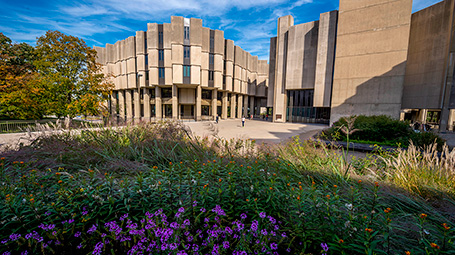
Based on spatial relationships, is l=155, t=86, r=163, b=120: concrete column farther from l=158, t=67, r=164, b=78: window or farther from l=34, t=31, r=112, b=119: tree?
l=34, t=31, r=112, b=119: tree

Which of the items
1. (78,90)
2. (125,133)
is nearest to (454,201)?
(125,133)

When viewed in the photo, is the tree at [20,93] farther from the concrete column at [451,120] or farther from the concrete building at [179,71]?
the concrete column at [451,120]

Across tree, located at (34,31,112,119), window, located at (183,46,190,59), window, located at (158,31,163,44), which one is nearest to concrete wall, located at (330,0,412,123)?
window, located at (183,46,190,59)

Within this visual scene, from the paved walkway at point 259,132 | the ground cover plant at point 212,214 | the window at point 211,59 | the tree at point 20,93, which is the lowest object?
the paved walkway at point 259,132

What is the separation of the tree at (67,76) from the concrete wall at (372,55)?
26560 millimetres

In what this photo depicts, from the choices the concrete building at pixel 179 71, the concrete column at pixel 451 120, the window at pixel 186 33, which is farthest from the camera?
the window at pixel 186 33

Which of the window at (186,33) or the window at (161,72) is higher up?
the window at (186,33)

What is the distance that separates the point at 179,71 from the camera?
3294 cm

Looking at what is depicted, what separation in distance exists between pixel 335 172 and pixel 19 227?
4.70m

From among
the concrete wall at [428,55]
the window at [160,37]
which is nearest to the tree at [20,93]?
the window at [160,37]

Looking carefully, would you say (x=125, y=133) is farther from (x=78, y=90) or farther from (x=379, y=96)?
(x=379, y=96)

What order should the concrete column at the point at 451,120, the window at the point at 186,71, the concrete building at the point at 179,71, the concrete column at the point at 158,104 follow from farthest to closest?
the concrete column at the point at 158,104 < the window at the point at 186,71 < the concrete building at the point at 179,71 < the concrete column at the point at 451,120

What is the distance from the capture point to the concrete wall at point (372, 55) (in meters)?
21.1

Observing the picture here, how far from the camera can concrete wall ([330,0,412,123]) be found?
21.1 metres
